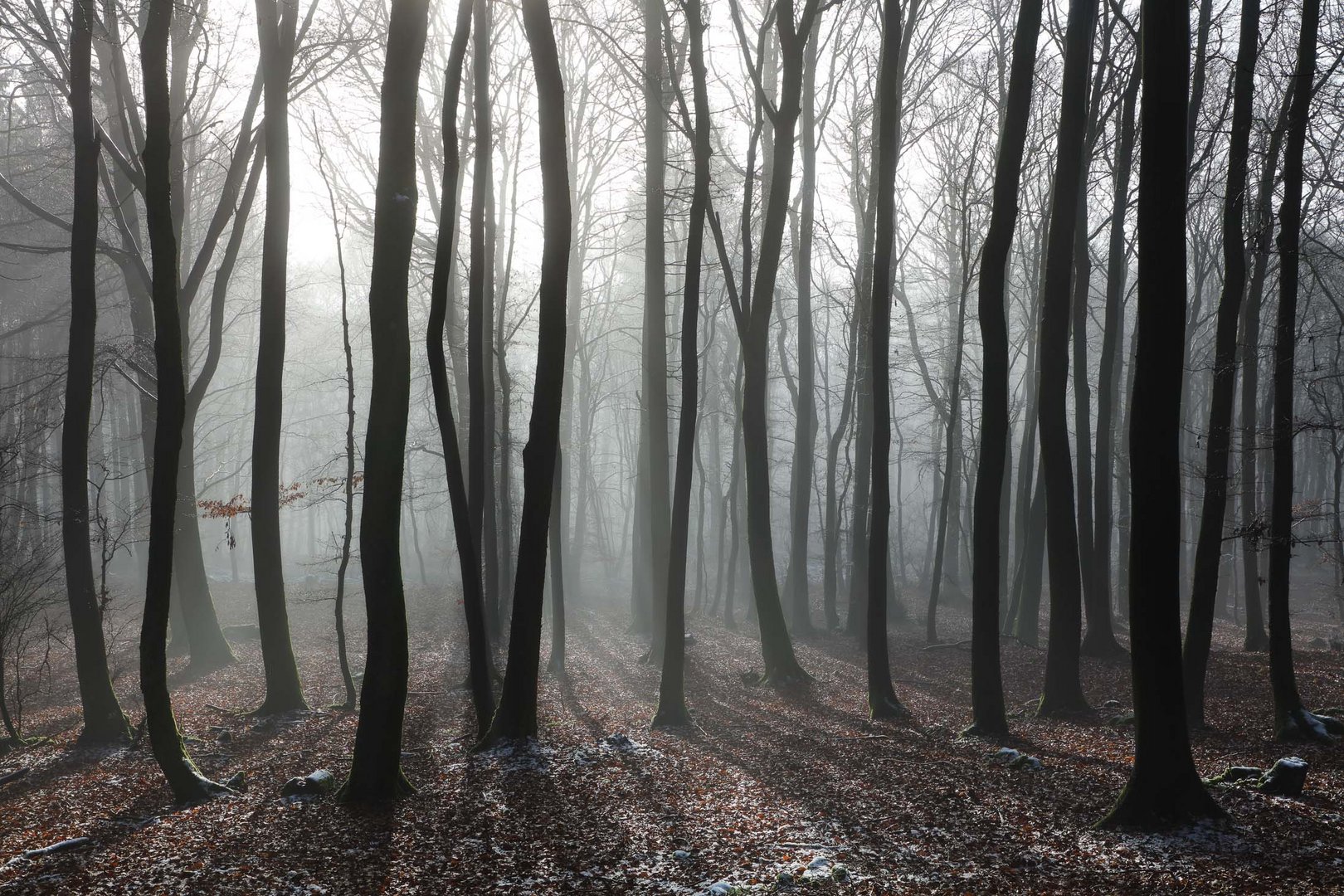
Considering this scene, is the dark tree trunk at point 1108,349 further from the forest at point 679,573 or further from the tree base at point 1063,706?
the tree base at point 1063,706

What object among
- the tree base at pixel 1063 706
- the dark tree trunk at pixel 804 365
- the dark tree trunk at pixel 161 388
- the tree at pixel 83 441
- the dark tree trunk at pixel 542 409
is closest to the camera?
the dark tree trunk at pixel 161 388

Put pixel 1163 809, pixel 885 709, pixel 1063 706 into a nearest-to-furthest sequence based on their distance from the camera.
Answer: pixel 1163 809
pixel 1063 706
pixel 885 709

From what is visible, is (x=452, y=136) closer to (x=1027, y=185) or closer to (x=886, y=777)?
(x=886, y=777)

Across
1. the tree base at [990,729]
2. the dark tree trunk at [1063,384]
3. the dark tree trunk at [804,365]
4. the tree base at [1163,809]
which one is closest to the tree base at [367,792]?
the tree base at [1163,809]

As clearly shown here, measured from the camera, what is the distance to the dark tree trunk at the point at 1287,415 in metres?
7.37

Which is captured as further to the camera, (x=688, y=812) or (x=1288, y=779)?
(x=688, y=812)

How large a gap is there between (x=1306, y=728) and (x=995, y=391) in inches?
165

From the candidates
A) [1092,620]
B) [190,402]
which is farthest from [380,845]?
[1092,620]

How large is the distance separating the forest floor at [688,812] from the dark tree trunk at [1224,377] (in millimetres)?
920

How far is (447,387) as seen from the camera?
8.09 m

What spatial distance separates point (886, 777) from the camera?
24.0 ft

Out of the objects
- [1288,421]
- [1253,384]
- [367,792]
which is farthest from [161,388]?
[1253,384]

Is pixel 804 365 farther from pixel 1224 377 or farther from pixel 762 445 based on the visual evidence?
pixel 1224 377

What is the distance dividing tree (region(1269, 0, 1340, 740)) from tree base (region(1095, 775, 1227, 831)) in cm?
275
